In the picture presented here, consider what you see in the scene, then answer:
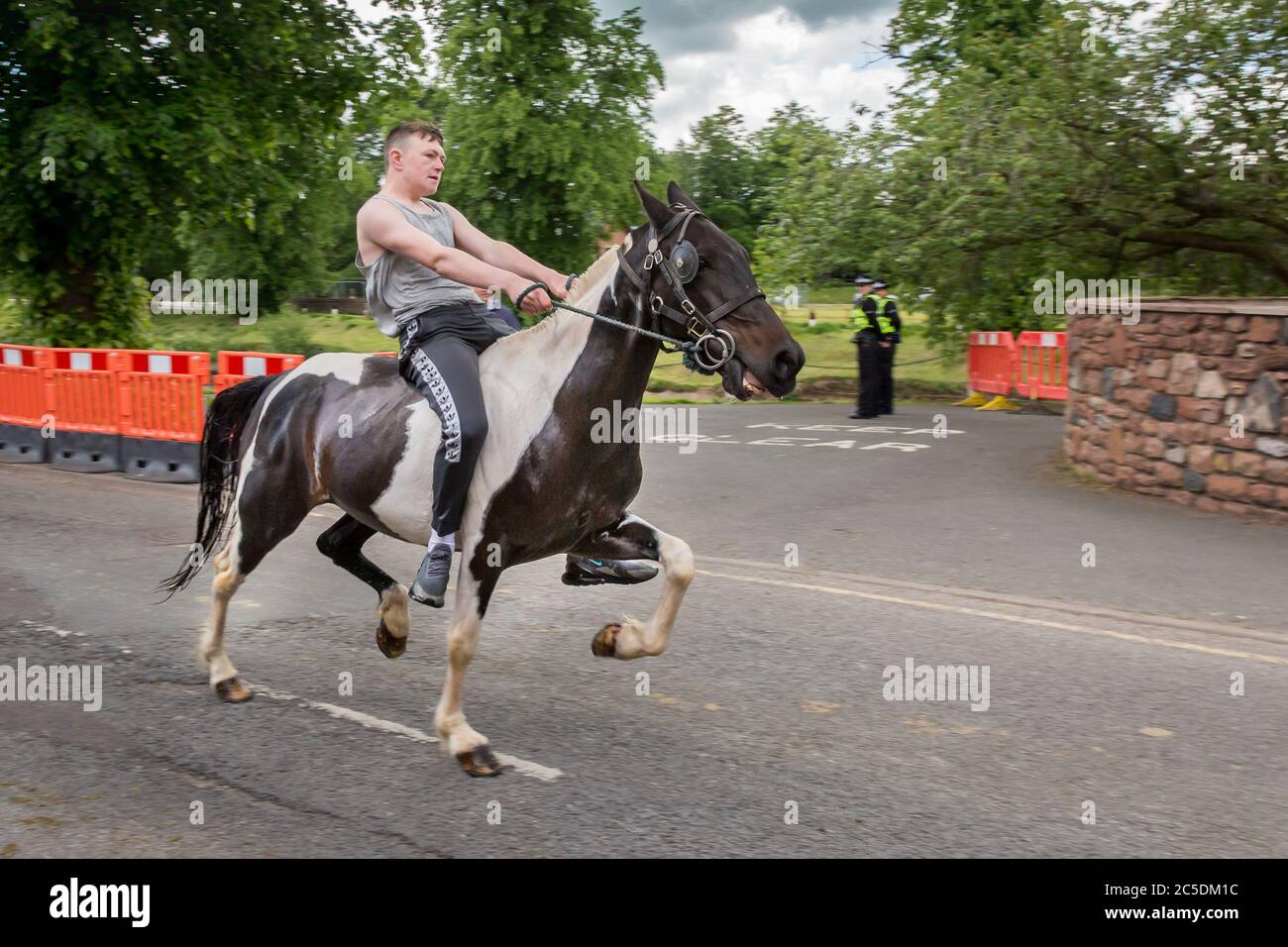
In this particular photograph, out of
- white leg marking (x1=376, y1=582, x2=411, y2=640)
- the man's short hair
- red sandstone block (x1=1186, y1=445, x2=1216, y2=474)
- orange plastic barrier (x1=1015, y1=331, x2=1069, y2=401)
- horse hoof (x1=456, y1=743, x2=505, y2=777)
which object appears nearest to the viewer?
horse hoof (x1=456, y1=743, x2=505, y2=777)

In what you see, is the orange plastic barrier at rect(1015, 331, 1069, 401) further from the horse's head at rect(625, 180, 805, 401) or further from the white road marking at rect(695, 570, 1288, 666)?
the horse's head at rect(625, 180, 805, 401)

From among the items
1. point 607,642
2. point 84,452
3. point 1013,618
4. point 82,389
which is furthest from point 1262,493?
point 82,389

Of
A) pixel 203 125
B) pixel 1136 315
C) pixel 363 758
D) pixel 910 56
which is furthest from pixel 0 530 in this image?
pixel 910 56

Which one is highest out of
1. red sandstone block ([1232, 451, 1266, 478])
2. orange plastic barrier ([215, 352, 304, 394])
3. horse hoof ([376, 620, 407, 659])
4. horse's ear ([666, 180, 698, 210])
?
horse's ear ([666, 180, 698, 210])

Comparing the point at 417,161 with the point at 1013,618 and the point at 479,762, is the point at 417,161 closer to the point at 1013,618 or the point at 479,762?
the point at 479,762

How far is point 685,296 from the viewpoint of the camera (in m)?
4.84

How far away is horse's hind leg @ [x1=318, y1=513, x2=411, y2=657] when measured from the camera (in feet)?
19.7

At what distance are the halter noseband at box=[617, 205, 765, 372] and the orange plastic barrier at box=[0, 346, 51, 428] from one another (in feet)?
39.5

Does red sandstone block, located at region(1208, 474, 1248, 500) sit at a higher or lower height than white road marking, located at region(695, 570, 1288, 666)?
higher

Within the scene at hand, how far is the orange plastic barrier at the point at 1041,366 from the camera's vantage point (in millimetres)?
20797

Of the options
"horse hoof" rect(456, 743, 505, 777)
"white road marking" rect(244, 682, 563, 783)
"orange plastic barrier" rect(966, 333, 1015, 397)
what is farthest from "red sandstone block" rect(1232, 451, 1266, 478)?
"orange plastic barrier" rect(966, 333, 1015, 397)

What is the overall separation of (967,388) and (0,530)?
58.2 ft

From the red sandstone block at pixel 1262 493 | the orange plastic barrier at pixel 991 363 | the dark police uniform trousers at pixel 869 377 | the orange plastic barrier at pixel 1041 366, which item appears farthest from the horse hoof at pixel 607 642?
the orange plastic barrier at pixel 991 363

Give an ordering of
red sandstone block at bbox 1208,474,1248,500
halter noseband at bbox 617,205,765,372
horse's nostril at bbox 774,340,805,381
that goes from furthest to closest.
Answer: red sandstone block at bbox 1208,474,1248,500 → halter noseband at bbox 617,205,765,372 → horse's nostril at bbox 774,340,805,381
